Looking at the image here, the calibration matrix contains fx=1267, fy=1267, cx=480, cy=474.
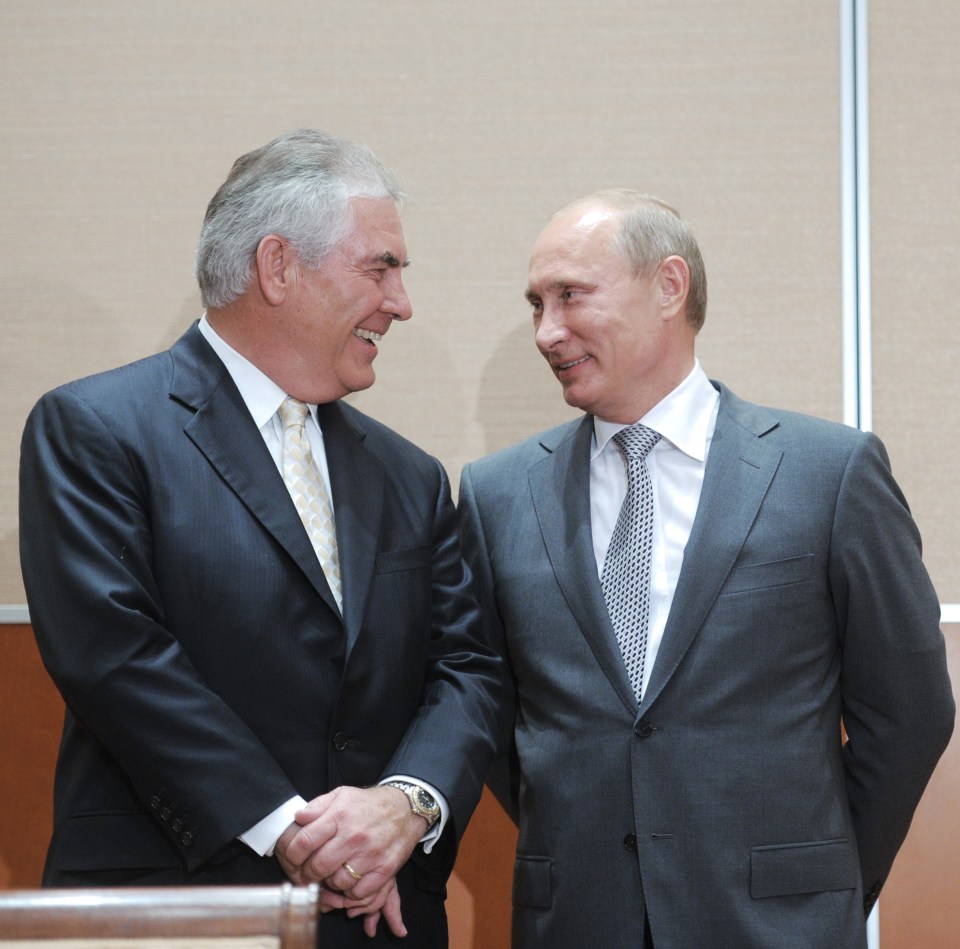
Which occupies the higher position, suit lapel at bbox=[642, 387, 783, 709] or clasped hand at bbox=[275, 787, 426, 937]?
suit lapel at bbox=[642, 387, 783, 709]

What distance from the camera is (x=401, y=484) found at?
2.16m

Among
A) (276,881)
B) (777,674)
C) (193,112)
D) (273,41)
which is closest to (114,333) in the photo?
(193,112)

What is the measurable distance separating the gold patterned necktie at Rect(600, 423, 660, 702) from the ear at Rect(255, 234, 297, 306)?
635mm

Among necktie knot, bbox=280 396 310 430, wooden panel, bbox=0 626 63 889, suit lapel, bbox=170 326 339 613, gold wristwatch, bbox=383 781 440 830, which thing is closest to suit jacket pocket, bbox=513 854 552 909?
gold wristwatch, bbox=383 781 440 830

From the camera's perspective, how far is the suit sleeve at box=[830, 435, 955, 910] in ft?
6.57

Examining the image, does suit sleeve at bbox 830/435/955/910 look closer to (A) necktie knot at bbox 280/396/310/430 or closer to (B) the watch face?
(B) the watch face

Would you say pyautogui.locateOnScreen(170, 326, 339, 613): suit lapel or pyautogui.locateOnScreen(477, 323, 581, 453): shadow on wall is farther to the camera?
pyautogui.locateOnScreen(477, 323, 581, 453): shadow on wall

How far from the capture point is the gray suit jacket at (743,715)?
6.29 ft

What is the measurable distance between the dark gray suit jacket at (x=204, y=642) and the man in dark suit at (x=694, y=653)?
0.19 metres

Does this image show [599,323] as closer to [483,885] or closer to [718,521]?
[718,521]

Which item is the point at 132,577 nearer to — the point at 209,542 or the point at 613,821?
the point at 209,542

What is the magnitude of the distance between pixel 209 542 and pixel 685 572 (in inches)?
29.0

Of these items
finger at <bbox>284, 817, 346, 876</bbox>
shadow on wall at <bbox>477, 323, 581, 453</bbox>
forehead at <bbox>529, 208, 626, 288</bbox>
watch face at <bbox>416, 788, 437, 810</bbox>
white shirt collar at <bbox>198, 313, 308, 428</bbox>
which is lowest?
watch face at <bbox>416, 788, 437, 810</bbox>

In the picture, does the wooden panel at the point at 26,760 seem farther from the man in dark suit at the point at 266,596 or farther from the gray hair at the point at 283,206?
the gray hair at the point at 283,206
